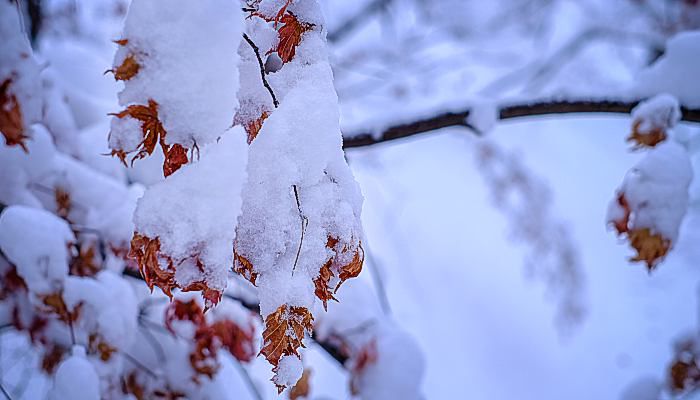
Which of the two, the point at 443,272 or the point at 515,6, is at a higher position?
the point at 515,6

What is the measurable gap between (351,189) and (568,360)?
4.50 metres

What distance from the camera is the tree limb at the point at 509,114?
3.27ft

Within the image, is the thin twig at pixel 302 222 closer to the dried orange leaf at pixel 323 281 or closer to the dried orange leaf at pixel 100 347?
the dried orange leaf at pixel 323 281

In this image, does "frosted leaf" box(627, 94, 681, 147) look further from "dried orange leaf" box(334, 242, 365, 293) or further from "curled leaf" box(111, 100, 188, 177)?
"curled leaf" box(111, 100, 188, 177)

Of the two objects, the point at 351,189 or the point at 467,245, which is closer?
the point at 351,189

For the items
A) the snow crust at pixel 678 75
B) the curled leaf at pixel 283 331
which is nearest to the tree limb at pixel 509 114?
the snow crust at pixel 678 75

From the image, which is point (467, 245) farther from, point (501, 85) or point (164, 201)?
point (164, 201)

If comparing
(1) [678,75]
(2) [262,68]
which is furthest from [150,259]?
(1) [678,75]

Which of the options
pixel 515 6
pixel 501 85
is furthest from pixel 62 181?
pixel 515 6

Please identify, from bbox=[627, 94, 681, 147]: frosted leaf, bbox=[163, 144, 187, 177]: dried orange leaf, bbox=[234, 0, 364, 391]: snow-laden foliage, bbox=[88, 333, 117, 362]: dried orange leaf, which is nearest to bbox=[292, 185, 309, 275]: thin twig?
bbox=[234, 0, 364, 391]: snow-laden foliage

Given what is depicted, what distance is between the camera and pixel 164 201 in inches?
14.7

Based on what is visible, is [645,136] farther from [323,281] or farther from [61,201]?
[61,201]

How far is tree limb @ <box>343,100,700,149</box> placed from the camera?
3.27ft

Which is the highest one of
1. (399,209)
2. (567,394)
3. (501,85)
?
(501,85)
